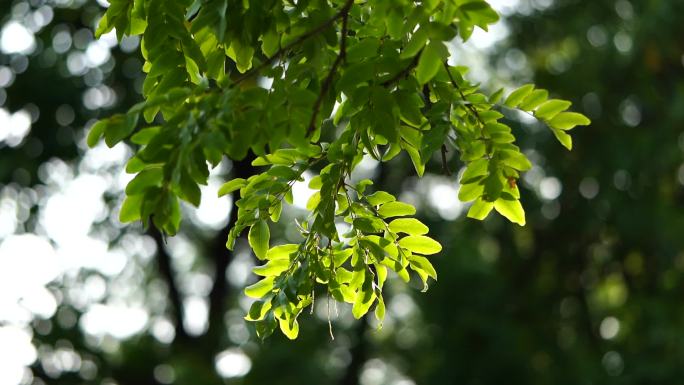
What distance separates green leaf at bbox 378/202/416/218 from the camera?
9.02ft

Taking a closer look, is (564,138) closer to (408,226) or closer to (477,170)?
(477,170)

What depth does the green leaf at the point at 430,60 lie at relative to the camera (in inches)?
87.8

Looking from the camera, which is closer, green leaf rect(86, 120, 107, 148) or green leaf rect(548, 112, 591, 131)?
green leaf rect(86, 120, 107, 148)

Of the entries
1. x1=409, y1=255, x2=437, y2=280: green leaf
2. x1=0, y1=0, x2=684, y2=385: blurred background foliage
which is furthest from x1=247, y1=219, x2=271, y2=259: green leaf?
x1=0, y1=0, x2=684, y2=385: blurred background foliage

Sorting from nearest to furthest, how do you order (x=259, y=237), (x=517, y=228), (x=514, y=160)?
(x=514, y=160) < (x=259, y=237) < (x=517, y=228)

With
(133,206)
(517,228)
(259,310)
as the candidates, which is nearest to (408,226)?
(259,310)

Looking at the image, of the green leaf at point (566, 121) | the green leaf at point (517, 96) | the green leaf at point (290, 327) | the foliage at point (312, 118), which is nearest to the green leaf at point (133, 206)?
the foliage at point (312, 118)

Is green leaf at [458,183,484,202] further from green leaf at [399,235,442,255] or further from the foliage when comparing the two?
green leaf at [399,235,442,255]

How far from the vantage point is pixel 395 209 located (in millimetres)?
2771

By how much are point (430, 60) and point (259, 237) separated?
73 cm

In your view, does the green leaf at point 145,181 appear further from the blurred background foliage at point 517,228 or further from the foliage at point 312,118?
the blurred background foliage at point 517,228

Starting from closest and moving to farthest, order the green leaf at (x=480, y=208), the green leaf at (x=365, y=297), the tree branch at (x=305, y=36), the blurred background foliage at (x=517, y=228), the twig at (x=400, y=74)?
the tree branch at (x=305, y=36), the twig at (x=400, y=74), the green leaf at (x=480, y=208), the green leaf at (x=365, y=297), the blurred background foliage at (x=517, y=228)

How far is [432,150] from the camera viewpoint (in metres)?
2.37

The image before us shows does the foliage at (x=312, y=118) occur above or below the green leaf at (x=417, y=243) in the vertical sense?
above
